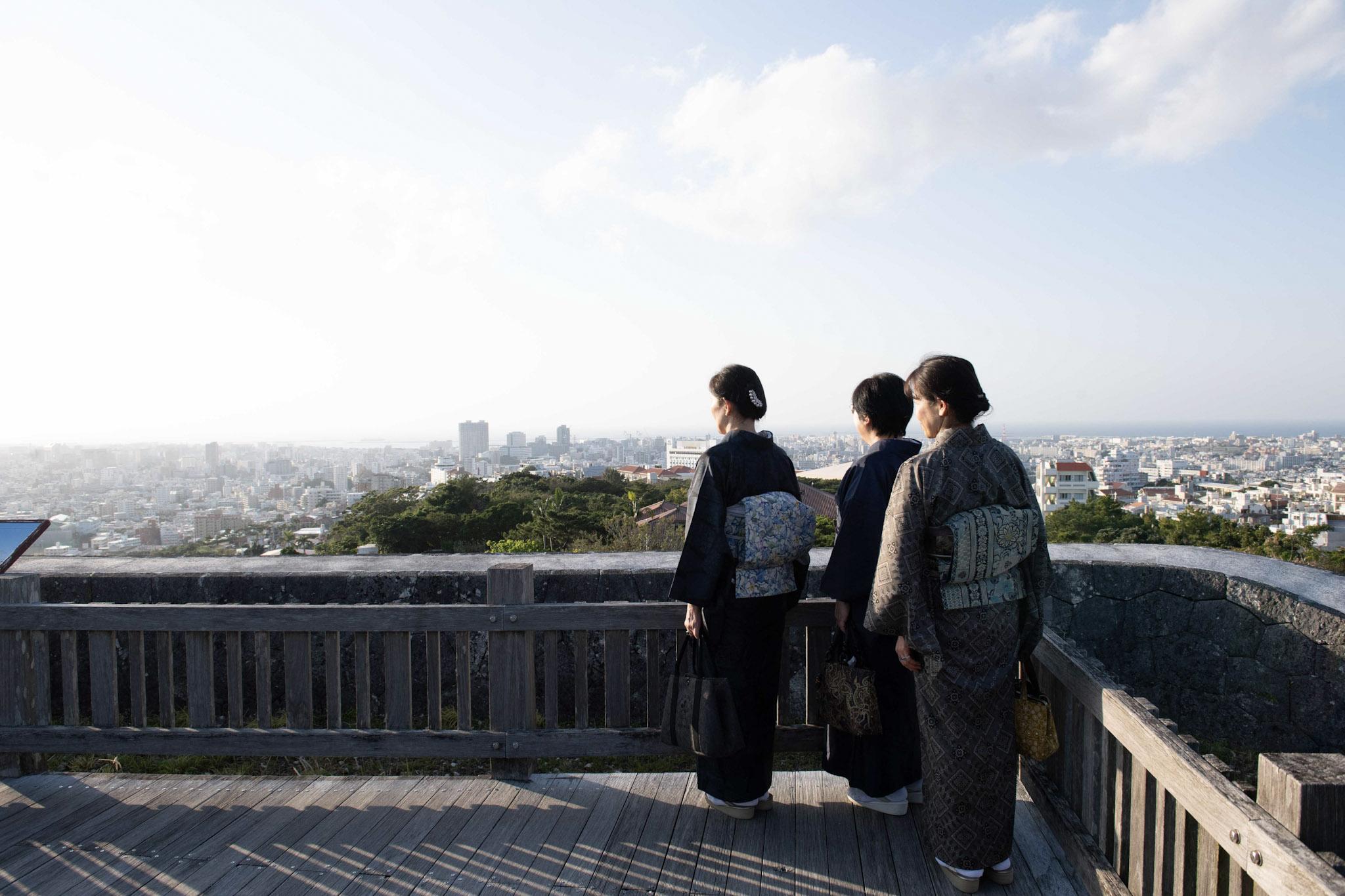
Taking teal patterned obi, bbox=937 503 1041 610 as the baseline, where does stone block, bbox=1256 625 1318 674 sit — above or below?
below

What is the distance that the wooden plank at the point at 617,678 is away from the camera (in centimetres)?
306

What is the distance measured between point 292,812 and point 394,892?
751 mm

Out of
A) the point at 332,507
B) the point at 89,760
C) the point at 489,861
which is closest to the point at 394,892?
the point at 489,861

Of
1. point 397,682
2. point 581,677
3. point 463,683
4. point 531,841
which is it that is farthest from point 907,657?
point 397,682

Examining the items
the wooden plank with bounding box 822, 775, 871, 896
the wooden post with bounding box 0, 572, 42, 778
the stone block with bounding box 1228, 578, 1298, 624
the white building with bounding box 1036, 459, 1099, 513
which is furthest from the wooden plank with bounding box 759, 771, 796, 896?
the white building with bounding box 1036, 459, 1099, 513

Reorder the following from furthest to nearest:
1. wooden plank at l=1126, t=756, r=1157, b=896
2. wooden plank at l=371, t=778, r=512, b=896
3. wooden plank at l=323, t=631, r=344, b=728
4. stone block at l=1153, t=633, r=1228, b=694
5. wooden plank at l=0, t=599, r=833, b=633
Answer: stone block at l=1153, t=633, r=1228, b=694 < wooden plank at l=323, t=631, r=344, b=728 < wooden plank at l=0, t=599, r=833, b=633 < wooden plank at l=371, t=778, r=512, b=896 < wooden plank at l=1126, t=756, r=1157, b=896

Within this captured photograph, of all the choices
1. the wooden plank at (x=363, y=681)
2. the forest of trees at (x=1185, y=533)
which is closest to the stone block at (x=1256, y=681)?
the forest of trees at (x=1185, y=533)

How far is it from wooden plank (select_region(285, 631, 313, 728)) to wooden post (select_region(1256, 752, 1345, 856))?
10.00ft

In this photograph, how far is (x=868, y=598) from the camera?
264 cm

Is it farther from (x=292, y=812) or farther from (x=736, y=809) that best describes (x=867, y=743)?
(x=292, y=812)

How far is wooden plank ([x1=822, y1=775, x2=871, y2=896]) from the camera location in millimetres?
2369

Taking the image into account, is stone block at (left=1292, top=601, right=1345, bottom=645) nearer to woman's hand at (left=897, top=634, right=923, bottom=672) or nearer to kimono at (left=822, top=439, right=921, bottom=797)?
kimono at (left=822, top=439, right=921, bottom=797)

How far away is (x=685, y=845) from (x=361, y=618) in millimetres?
1466

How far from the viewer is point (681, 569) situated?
8.46 feet
